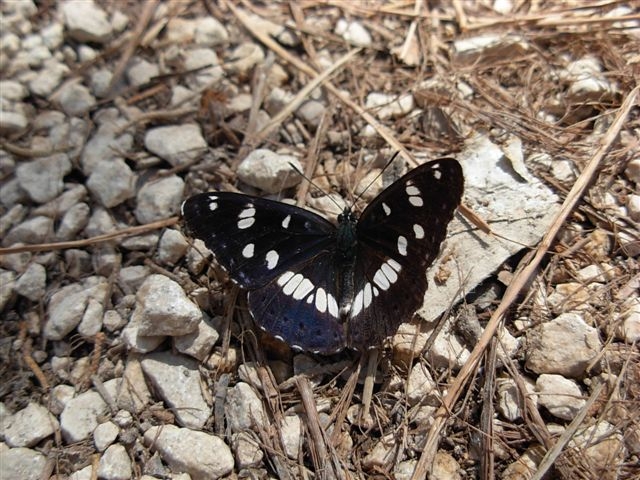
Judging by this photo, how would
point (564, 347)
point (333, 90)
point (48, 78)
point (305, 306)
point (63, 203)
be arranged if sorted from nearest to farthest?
1. point (564, 347)
2. point (305, 306)
3. point (63, 203)
4. point (333, 90)
5. point (48, 78)

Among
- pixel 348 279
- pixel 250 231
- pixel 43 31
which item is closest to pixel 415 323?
pixel 348 279

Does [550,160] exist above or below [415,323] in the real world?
above

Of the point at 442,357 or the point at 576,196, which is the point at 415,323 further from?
the point at 576,196

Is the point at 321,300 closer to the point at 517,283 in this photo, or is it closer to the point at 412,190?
the point at 412,190

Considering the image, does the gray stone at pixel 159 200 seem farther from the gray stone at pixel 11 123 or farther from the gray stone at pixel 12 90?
the gray stone at pixel 12 90

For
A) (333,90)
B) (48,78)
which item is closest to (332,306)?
(333,90)

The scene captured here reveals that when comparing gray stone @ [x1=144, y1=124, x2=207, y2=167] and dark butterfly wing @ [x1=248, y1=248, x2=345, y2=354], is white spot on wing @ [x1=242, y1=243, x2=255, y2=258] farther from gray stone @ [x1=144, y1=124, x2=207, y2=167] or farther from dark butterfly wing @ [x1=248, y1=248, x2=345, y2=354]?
gray stone @ [x1=144, y1=124, x2=207, y2=167]

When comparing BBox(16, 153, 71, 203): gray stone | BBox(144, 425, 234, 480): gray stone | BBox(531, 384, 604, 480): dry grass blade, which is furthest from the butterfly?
BBox(16, 153, 71, 203): gray stone

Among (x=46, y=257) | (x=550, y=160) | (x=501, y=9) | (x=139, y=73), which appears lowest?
(x=46, y=257)
